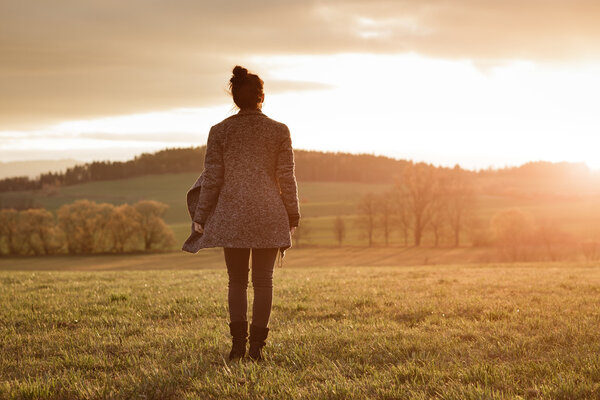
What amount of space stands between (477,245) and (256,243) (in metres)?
67.0

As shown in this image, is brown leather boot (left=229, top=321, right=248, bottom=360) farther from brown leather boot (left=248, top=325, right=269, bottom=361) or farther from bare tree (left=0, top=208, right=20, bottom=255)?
bare tree (left=0, top=208, right=20, bottom=255)

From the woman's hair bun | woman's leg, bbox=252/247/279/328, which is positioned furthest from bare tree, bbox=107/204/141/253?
the woman's hair bun

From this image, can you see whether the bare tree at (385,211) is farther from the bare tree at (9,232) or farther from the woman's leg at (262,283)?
the woman's leg at (262,283)

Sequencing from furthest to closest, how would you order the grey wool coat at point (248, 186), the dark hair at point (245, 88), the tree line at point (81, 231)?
1. the tree line at point (81, 231)
2. the dark hair at point (245, 88)
3. the grey wool coat at point (248, 186)

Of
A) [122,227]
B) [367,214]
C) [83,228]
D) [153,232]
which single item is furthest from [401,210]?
[83,228]

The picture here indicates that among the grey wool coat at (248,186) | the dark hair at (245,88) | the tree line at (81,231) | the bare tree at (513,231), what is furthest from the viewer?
the tree line at (81,231)

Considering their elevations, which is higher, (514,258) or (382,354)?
(382,354)

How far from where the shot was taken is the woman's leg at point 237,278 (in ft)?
18.7

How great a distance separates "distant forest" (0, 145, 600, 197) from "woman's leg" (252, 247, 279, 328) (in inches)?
4710

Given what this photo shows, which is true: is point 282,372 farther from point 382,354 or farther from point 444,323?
point 444,323

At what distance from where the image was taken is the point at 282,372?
5082 mm

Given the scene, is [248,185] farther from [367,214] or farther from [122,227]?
[122,227]

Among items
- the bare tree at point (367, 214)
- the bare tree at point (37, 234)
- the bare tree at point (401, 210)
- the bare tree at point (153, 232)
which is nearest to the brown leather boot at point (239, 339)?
the bare tree at point (401, 210)

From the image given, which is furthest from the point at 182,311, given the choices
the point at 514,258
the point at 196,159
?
the point at 196,159
